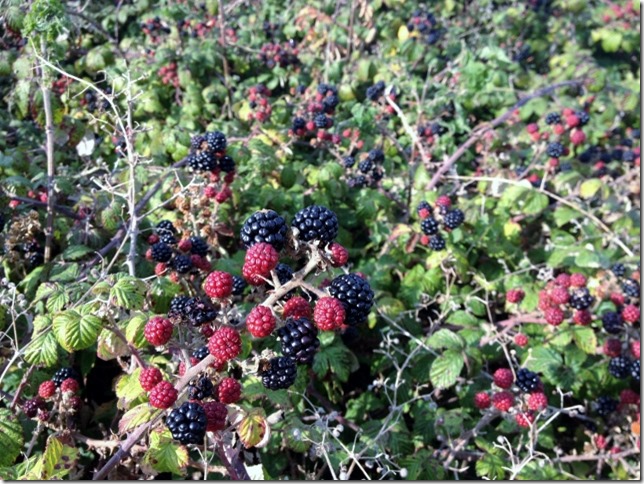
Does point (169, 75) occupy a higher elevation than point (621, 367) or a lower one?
higher

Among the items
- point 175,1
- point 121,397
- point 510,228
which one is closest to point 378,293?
point 510,228

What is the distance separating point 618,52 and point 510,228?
5.09 metres

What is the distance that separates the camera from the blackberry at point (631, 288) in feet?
9.65

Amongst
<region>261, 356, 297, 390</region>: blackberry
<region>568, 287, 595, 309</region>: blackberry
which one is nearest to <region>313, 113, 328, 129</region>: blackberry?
<region>568, 287, 595, 309</region>: blackberry

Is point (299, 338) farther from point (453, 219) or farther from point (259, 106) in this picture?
point (259, 106)

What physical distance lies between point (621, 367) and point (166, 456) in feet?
7.92

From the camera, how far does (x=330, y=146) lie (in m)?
3.92

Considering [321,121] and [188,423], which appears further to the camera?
[321,121]

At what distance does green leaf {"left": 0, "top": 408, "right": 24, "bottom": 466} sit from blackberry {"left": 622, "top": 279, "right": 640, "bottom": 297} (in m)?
3.15

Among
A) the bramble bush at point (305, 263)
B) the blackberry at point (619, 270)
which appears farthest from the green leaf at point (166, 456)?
the blackberry at point (619, 270)

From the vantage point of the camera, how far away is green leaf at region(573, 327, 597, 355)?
2844 mm

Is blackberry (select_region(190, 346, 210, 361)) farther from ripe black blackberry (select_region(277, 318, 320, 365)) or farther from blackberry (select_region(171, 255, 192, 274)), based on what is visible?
blackberry (select_region(171, 255, 192, 274))

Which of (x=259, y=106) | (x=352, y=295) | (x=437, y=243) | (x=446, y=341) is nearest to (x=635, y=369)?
(x=446, y=341)

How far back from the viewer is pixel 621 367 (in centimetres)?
274
